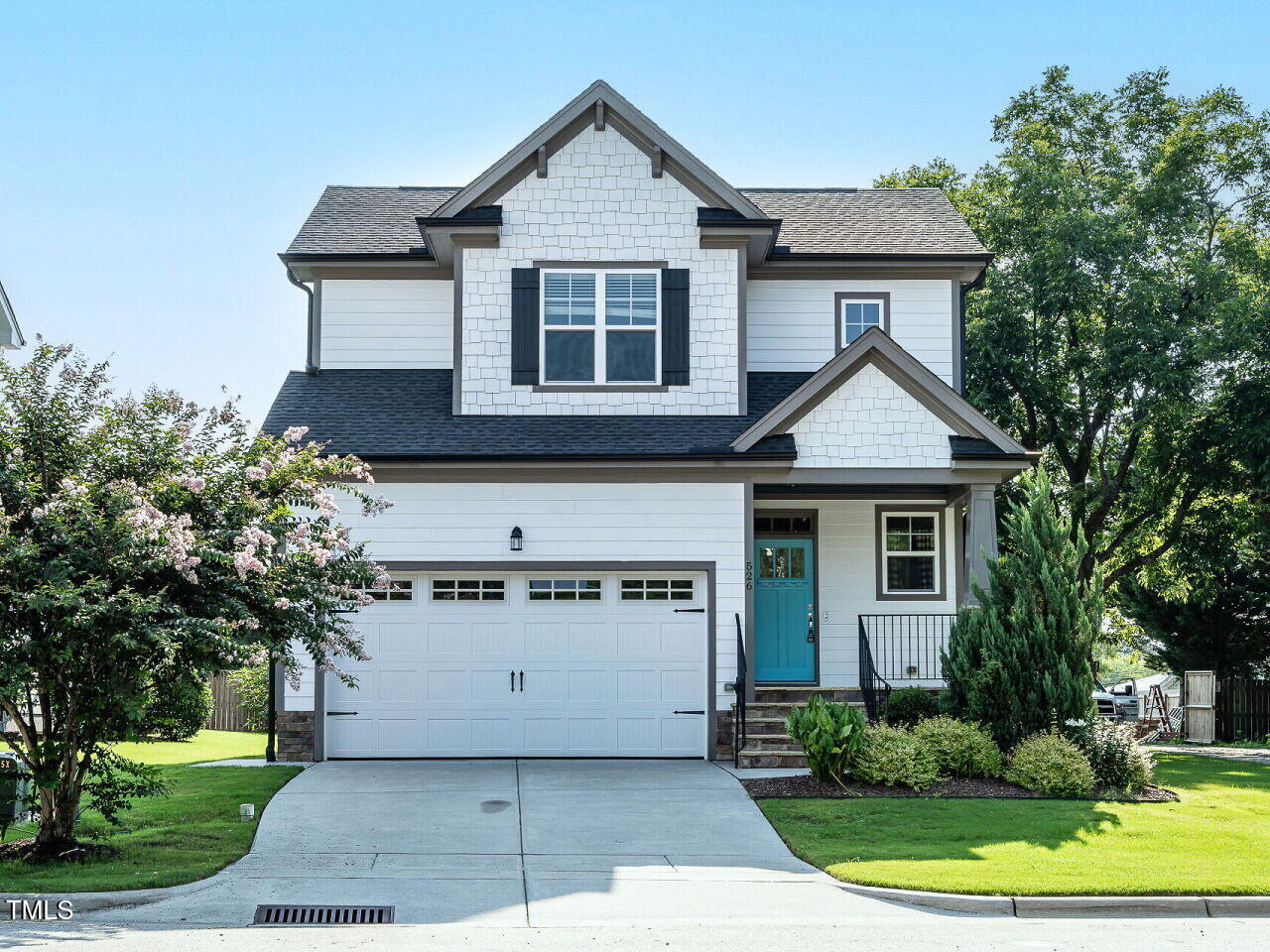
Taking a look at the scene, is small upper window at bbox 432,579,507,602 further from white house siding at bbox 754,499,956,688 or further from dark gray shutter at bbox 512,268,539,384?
white house siding at bbox 754,499,956,688

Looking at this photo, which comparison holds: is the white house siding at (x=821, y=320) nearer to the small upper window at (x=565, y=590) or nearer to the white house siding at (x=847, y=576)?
the white house siding at (x=847, y=576)

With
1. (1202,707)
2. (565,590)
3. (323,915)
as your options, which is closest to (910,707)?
(565,590)

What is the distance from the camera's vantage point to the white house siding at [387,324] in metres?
18.3

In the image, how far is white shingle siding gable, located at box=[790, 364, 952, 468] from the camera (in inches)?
646

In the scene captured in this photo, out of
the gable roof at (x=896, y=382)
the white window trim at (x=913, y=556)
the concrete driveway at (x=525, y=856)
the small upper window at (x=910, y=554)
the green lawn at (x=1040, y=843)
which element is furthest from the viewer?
the small upper window at (x=910, y=554)

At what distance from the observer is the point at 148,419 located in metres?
10.5

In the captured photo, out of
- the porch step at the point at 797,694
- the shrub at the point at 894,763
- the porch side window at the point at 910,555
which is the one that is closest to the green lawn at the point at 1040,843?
the shrub at the point at 894,763

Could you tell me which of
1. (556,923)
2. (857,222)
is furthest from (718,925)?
(857,222)

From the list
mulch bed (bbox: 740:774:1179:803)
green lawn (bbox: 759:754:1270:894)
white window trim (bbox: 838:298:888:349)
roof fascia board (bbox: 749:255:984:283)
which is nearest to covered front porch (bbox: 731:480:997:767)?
white window trim (bbox: 838:298:888:349)

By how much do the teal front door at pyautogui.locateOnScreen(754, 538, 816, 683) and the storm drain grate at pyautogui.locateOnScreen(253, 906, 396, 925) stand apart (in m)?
9.53

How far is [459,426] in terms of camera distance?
55.5 ft

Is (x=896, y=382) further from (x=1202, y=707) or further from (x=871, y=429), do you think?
(x=1202, y=707)

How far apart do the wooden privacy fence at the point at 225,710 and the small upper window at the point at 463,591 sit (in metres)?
9.60

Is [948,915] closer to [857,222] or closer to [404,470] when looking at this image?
[404,470]
